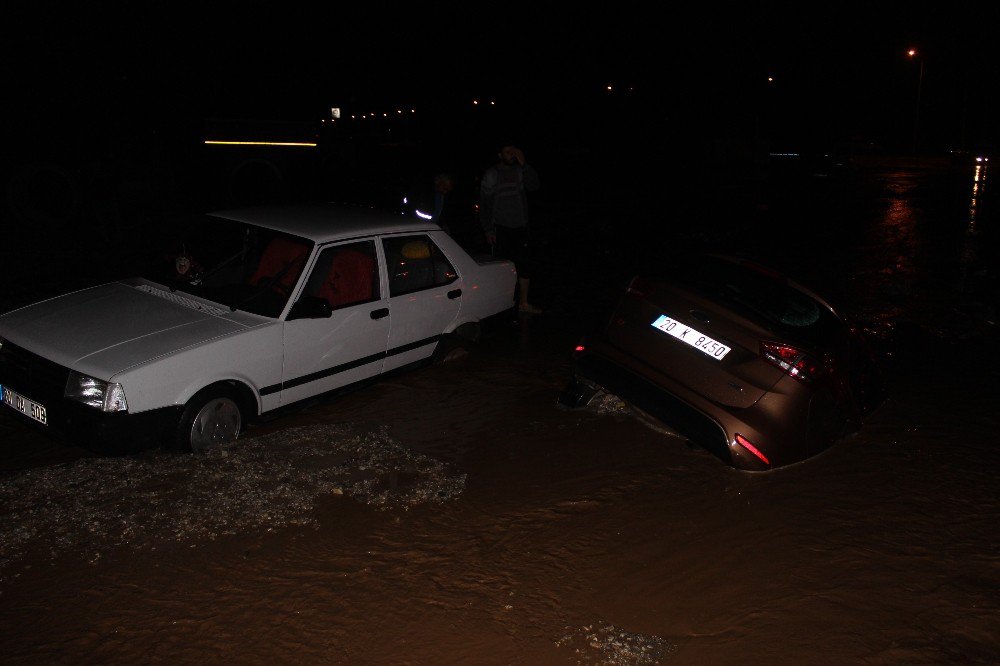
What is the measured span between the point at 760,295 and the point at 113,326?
13.7 ft

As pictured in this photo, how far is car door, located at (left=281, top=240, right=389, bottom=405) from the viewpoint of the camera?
17.9 feet

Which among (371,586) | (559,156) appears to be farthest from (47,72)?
(559,156)

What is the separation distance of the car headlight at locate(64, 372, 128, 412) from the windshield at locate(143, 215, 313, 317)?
117 cm

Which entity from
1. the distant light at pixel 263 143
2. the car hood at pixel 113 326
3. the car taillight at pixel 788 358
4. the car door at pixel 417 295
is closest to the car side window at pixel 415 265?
the car door at pixel 417 295

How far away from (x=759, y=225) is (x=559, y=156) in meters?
24.0

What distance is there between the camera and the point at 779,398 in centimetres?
482

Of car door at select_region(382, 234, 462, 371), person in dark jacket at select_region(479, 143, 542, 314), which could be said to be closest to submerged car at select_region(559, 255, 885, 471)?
car door at select_region(382, 234, 462, 371)

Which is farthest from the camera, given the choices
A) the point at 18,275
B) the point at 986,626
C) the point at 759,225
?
the point at 759,225

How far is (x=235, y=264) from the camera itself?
241 inches

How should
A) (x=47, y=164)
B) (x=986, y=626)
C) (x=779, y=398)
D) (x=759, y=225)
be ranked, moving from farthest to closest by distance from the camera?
(x=759, y=225) < (x=47, y=164) < (x=779, y=398) < (x=986, y=626)

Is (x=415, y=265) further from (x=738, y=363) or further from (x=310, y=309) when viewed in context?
(x=738, y=363)

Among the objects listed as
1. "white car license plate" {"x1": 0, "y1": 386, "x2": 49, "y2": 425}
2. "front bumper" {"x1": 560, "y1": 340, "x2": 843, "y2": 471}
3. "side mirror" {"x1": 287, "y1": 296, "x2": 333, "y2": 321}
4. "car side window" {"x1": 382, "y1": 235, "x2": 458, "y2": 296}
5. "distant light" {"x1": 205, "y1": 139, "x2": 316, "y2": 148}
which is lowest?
"white car license plate" {"x1": 0, "y1": 386, "x2": 49, "y2": 425}

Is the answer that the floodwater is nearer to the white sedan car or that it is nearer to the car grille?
the white sedan car

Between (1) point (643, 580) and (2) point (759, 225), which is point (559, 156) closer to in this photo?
(2) point (759, 225)
